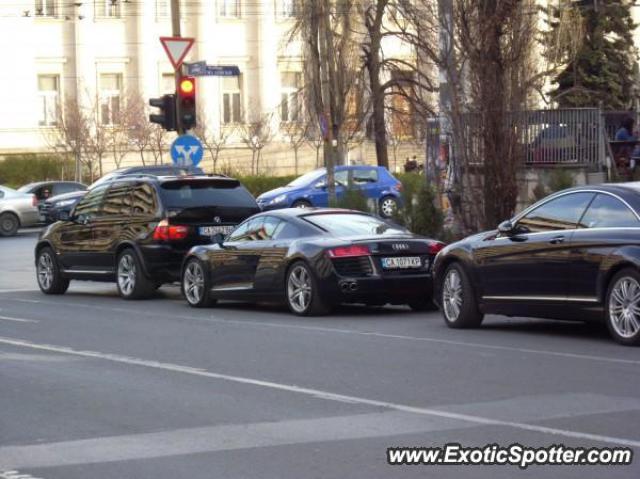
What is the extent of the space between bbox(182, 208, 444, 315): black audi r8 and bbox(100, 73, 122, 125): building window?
44.0 meters

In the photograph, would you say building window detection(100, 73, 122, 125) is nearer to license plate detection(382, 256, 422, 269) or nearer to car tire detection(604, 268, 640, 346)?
license plate detection(382, 256, 422, 269)

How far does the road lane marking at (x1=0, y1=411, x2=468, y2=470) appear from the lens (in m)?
8.11

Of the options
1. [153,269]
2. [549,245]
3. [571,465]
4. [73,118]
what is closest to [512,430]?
[571,465]

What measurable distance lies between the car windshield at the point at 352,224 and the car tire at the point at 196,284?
1.87 meters

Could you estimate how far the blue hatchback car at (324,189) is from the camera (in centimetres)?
3706

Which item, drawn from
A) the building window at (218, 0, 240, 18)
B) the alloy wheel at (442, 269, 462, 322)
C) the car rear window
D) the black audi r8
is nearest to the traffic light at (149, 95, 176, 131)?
the car rear window

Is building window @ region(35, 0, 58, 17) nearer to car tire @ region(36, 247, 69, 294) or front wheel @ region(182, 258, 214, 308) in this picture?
car tire @ region(36, 247, 69, 294)

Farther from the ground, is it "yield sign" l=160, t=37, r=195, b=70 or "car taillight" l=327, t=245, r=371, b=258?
"yield sign" l=160, t=37, r=195, b=70

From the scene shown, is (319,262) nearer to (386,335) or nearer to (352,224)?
(352,224)

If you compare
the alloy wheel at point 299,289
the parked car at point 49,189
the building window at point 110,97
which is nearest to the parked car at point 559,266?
the alloy wheel at point 299,289

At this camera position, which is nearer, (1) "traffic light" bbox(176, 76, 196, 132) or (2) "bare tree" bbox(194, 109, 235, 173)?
(1) "traffic light" bbox(176, 76, 196, 132)

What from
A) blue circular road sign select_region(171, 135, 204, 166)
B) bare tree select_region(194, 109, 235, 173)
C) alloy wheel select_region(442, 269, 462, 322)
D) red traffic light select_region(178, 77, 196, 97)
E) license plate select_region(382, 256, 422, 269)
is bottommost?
alloy wheel select_region(442, 269, 462, 322)

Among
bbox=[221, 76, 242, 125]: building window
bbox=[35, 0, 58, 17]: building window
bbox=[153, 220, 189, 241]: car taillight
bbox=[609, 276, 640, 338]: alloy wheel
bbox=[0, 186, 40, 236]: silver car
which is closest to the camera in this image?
bbox=[609, 276, 640, 338]: alloy wheel

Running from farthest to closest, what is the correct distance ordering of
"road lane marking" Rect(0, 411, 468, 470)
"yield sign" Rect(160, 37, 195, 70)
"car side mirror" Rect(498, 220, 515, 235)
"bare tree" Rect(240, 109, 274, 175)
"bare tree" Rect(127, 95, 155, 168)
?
1. "bare tree" Rect(240, 109, 274, 175)
2. "bare tree" Rect(127, 95, 155, 168)
3. "yield sign" Rect(160, 37, 195, 70)
4. "car side mirror" Rect(498, 220, 515, 235)
5. "road lane marking" Rect(0, 411, 468, 470)
